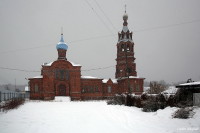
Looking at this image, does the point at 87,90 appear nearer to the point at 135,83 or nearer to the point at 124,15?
the point at 135,83

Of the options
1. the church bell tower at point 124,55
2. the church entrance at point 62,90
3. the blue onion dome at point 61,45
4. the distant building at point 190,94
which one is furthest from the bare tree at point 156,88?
the distant building at point 190,94

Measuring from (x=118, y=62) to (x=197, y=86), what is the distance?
31.2m

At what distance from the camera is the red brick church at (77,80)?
3347 cm

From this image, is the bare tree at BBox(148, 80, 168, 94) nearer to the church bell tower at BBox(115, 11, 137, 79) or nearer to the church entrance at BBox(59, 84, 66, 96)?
the church bell tower at BBox(115, 11, 137, 79)

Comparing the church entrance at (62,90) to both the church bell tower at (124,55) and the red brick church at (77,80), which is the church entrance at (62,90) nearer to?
the red brick church at (77,80)

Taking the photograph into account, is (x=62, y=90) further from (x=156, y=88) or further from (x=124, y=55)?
(x=156, y=88)

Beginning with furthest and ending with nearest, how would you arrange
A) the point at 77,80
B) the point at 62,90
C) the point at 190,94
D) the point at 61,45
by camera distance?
1. the point at 61,45
2. the point at 77,80
3. the point at 62,90
4. the point at 190,94

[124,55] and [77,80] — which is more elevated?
[124,55]

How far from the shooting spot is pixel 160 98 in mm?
12180

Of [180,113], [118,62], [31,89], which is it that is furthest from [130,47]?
[180,113]

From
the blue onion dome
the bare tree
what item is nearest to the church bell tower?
the bare tree

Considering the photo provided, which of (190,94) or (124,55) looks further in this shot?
(124,55)

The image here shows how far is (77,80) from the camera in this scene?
115 ft

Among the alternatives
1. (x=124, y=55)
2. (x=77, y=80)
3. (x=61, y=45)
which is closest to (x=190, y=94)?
(x=77, y=80)
